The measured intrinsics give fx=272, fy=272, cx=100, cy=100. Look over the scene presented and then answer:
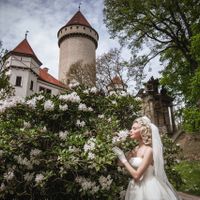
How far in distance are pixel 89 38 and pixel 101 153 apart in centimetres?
4514

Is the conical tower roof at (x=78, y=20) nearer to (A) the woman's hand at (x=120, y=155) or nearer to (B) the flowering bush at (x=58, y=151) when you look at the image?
(B) the flowering bush at (x=58, y=151)

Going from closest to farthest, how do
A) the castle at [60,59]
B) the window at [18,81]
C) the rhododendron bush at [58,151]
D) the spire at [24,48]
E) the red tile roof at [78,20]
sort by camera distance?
the rhododendron bush at [58,151] → the window at [18,81] → the castle at [60,59] → the spire at [24,48] → the red tile roof at [78,20]

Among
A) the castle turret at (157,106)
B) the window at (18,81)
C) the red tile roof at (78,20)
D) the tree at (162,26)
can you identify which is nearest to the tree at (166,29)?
the tree at (162,26)

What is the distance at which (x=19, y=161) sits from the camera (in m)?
Answer: 4.84

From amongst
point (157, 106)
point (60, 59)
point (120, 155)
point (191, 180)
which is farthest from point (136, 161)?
point (60, 59)

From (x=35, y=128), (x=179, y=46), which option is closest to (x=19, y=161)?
(x=35, y=128)

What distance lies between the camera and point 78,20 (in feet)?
160

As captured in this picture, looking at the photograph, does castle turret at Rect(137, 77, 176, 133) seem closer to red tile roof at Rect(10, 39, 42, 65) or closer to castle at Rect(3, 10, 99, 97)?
castle at Rect(3, 10, 99, 97)

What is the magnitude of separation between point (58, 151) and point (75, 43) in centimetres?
4286

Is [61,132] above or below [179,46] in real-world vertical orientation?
below

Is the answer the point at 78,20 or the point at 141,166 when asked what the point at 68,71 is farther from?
the point at 141,166

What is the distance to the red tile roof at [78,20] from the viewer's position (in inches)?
1887

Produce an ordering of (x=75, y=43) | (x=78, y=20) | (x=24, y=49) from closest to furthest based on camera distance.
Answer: (x=24, y=49)
(x=75, y=43)
(x=78, y=20)

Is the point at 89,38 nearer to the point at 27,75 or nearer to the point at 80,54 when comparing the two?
the point at 80,54
